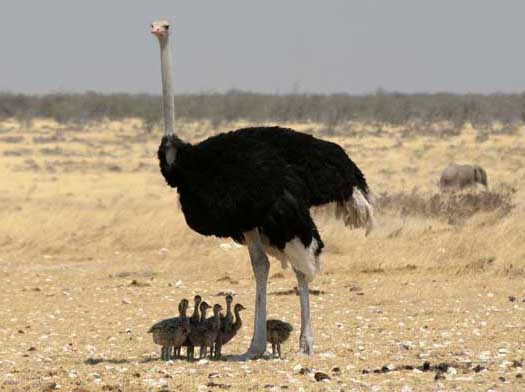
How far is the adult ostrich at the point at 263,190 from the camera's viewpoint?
29.5ft

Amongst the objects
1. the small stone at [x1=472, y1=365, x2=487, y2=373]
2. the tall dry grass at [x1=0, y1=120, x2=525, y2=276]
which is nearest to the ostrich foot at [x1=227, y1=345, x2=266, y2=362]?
the tall dry grass at [x1=0, y1=120, x2=525, y2=276]

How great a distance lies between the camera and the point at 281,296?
13.8m

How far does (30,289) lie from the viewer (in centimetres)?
1475

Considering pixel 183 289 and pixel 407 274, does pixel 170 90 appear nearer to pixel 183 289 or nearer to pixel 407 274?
pixel 183 289

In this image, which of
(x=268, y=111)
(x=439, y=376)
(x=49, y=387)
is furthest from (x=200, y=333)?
(x=268, y=111)

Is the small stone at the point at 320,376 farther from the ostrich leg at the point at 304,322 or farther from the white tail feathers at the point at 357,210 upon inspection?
the white tail feathers at the point at 357,210

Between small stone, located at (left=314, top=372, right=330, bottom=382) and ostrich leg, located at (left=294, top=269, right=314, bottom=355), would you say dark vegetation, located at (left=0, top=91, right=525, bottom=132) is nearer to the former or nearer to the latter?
ostrich leg, located at (left=294, top=269, right=314, bottom=355)

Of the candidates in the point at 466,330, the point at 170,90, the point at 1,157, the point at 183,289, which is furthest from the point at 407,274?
the point at 1,157

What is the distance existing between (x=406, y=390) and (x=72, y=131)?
49916 mm

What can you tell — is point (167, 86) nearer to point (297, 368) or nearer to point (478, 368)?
point (297, 368)

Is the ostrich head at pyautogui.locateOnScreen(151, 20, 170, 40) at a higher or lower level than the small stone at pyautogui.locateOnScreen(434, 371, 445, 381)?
higher

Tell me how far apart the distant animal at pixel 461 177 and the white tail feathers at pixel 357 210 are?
49.4 feet

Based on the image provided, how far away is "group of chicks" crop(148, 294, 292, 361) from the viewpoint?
9.20 m

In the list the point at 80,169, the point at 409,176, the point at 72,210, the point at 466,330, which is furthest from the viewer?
the point at 80,169
